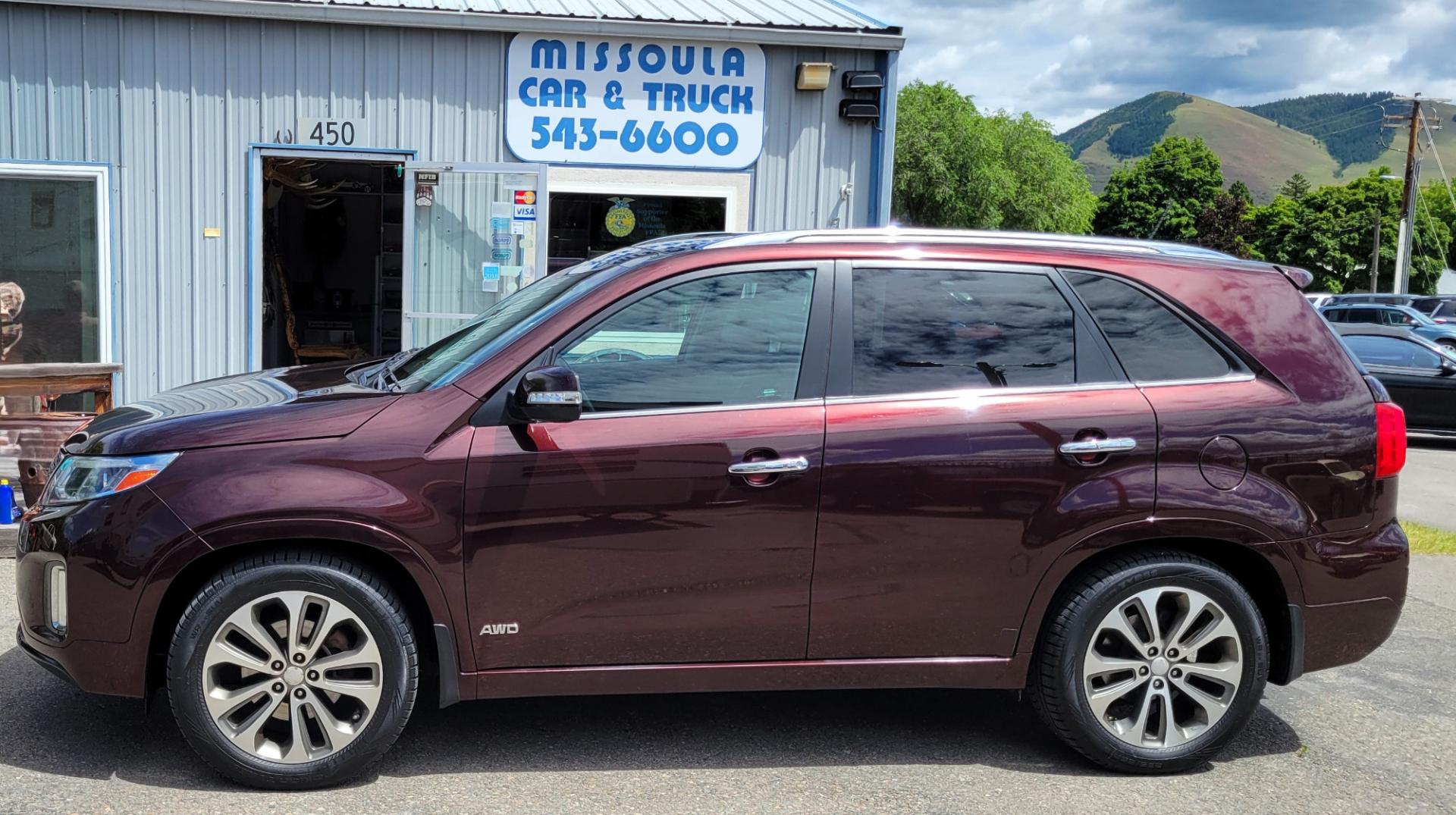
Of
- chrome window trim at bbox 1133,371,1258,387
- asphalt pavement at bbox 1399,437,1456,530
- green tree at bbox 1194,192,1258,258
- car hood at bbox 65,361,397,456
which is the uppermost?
green tree at bbox 1194,192,1258,258

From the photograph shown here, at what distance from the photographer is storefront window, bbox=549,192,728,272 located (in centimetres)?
1062

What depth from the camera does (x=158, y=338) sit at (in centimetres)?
1005

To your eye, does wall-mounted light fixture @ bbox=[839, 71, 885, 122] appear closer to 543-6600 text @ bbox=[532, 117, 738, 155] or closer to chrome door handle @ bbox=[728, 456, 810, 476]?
543-6600 text @ bbox=[532, 117, 738, 155]

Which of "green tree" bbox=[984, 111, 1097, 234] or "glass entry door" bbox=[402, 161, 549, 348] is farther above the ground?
"green tree" bbox=[984, 111, 1097, 234]

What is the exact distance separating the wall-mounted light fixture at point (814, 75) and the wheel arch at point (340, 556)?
297 inches

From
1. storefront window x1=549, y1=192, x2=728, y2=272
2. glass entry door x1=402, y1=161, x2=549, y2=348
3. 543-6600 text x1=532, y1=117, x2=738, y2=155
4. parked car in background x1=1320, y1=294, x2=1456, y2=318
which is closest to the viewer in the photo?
glass entry door x1=402, y1=161, x2=549, y2=348

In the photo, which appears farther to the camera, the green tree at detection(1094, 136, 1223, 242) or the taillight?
the green tree at detection(1094, 136, 1223, 242)

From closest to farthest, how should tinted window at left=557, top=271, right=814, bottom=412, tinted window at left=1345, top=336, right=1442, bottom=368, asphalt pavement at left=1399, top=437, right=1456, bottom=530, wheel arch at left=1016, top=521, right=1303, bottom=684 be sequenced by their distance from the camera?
1. tinted window at left=557, top=271, right=814, bottom=412
2. wheel arch at left=1016, top=521, right=1303, bottom=684
3. asphalt pavement at left=1399, top=437, right=1456, bottom=530
4. tinted window at left=1345, top=336, right=1442, bottom=368

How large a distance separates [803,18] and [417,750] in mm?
8061

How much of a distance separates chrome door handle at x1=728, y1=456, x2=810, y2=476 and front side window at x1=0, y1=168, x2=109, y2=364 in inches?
314

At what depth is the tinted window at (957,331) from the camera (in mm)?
3979

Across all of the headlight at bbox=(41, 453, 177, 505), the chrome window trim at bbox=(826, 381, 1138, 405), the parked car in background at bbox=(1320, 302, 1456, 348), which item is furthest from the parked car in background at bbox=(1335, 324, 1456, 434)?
the headlight at bbox=(41, 453, 177, 505)

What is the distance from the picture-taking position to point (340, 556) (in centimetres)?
Result: 371

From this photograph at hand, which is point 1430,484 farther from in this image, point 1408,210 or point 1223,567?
point 1408,210
